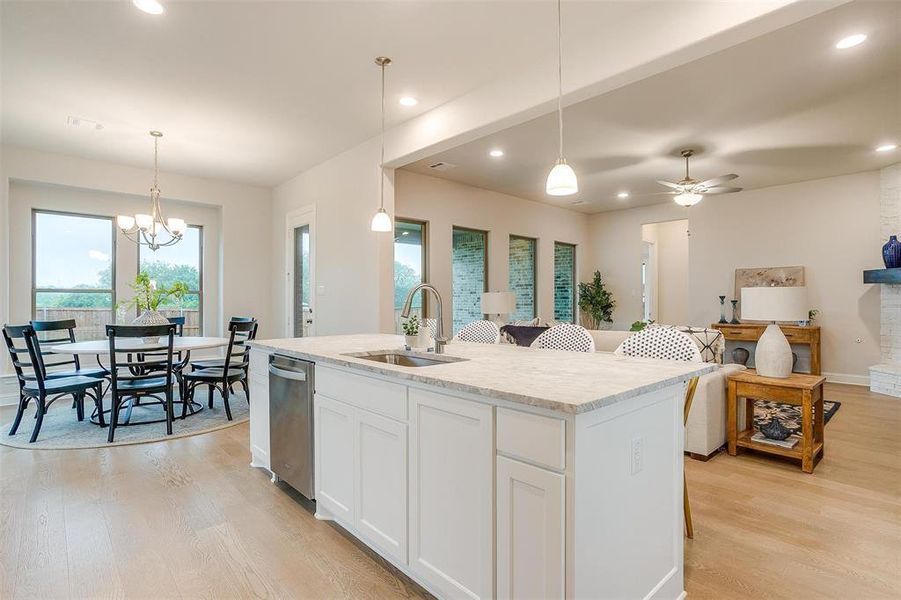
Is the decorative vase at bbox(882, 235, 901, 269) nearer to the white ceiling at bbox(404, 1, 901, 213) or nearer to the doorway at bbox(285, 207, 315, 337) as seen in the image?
the white ceiling at bbox(404, 1, 901, 213)

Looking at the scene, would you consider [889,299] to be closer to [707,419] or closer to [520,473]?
[707,419]

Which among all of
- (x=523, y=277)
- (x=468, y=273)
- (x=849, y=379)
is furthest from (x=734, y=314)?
(x=468, y=273)

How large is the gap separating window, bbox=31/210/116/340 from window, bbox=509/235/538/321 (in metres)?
5.62

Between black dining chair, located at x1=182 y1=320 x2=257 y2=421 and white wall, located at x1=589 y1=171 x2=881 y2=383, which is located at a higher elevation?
white wall, located at x1=589 y1=171 x2=881 y2=383

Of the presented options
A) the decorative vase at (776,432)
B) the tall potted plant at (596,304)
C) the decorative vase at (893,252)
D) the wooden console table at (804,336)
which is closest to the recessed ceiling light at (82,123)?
the decorative vase at (776,432)

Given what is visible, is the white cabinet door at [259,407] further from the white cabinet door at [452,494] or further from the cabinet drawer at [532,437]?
the cabinet drawer at [532,437]

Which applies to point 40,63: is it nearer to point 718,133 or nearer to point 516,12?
point 516,12

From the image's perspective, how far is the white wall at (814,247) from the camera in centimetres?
620

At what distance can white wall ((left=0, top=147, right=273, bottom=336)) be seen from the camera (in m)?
4.99

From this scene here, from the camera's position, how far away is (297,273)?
6242 millimetres

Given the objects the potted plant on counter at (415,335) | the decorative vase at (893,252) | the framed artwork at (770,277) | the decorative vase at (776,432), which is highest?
the decorative vase at (893,252)

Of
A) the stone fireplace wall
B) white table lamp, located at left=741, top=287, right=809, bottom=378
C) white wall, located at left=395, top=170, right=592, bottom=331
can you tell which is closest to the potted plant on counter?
white table lamp, located at left=741, top=287, right=809, bottom=378

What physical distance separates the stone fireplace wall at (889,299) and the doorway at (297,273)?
288 inches

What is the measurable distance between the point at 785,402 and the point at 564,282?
563cm
